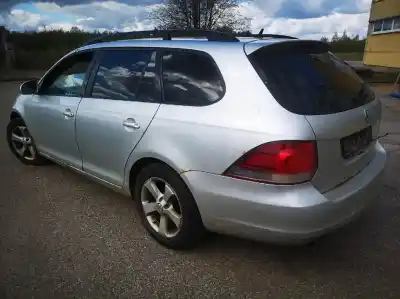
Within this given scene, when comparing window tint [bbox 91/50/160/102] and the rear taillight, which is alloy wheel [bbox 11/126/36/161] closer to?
window tint [bbox 91/50/160/102]

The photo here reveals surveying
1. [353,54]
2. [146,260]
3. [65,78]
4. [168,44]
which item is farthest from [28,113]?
[353,54]

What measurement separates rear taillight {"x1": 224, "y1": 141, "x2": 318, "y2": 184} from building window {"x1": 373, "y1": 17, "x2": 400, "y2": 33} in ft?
43.2

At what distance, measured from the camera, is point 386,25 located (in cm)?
1403

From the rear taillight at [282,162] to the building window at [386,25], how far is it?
43.2ft

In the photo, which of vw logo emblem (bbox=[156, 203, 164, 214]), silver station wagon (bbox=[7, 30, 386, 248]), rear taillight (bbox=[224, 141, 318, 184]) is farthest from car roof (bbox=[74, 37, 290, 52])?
vw logo emblem (bbox=[156, 203, 164, 214])

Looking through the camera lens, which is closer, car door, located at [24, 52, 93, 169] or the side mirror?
car door, located at [24, 52, 93, 169]

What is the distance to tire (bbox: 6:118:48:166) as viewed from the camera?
15.3ft

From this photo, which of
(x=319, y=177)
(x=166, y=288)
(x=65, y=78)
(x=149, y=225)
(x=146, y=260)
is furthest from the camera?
(x=65, y=78)

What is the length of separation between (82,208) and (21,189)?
947mm

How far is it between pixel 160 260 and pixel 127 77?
1570 millimetres

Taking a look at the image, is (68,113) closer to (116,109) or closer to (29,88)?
(116,109)

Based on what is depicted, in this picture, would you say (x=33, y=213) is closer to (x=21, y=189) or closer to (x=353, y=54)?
(x=21, y=189)

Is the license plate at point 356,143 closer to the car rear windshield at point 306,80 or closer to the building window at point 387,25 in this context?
the car rear windshield at point 306,80

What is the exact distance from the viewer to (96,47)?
11.8 feet
